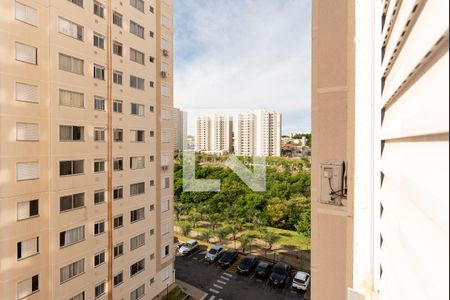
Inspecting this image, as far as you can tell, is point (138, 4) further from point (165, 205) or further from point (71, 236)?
point (71, 236)

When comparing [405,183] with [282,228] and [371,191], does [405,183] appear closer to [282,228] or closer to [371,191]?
[371,191]

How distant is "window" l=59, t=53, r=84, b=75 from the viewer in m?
7.39

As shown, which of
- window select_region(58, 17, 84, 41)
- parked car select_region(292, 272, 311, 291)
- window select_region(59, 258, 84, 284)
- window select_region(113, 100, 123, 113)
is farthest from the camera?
parked car select_region(292, 272, 311, 291)

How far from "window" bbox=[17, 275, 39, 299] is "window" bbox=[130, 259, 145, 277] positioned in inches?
132

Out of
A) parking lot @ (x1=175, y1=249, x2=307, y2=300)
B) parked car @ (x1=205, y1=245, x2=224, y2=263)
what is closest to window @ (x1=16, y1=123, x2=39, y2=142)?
parking lot @ (x1=175, y1=249, x2=307, y2=300)

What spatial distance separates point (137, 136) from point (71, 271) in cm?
499

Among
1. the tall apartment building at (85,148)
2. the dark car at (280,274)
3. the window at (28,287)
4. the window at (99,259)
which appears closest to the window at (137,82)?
the tall apartment building at (85,148)

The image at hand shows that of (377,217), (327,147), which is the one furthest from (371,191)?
(327,147)

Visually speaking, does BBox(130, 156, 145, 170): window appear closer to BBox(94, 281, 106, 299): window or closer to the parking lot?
BBox(94, 281, 106, 299): window

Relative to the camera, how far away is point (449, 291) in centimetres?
41

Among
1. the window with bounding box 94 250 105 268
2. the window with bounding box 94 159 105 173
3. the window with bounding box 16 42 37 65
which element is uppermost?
the window with bounding box 16 42 37 65

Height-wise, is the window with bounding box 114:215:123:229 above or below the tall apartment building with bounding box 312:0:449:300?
below

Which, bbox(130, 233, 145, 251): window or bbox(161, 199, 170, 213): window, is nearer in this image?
bbox(130, 233, 145, 251): window

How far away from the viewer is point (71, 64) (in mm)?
A: 7664
